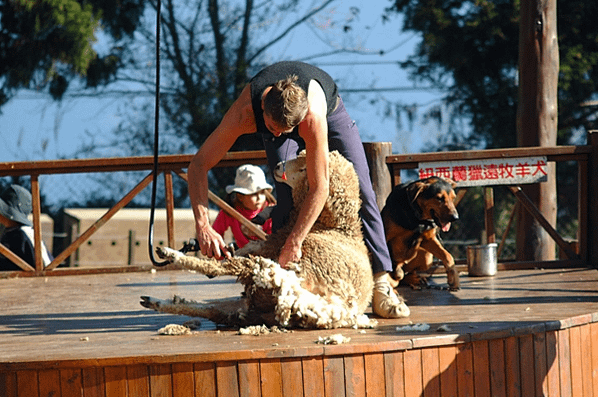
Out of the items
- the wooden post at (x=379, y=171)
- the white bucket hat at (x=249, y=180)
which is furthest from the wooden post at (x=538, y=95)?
the white bucket hat at (x=249, y=180)

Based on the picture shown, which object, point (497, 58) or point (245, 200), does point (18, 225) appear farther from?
point (497, 58)

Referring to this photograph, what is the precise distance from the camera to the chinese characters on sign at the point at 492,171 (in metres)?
5.52

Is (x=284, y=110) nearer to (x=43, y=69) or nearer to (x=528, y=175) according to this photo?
(x=528, y=175)

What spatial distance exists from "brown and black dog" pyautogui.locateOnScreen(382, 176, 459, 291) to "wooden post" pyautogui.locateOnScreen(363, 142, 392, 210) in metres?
0.71

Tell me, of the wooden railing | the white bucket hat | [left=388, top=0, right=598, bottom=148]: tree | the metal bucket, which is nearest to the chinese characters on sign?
the metal bucket

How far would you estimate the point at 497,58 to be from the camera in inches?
407

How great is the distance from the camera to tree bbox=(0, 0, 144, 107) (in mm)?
10391

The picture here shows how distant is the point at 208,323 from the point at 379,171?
2.10 metres

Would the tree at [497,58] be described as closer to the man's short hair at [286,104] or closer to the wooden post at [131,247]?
the wooden post at [131,247]

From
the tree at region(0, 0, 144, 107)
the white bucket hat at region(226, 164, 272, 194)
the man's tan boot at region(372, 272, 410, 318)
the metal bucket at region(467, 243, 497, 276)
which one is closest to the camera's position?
the man's tan boot at region(372, 272, 410, 318)

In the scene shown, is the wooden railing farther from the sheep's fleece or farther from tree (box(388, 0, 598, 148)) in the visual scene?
tree (box(388, 0, 598, 148))

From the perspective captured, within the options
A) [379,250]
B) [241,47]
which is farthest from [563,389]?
[241,47]

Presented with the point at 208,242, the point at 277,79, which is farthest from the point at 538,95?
the point at 208,242

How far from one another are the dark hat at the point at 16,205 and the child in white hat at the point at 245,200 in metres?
1.74
